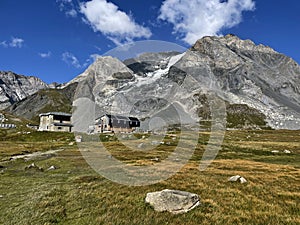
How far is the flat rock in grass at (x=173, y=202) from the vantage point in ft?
64.6

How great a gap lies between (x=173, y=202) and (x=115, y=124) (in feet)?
455

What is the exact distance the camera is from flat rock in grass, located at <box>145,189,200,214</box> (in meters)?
19.7

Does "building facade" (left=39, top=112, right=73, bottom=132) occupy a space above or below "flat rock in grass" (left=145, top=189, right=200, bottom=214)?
above

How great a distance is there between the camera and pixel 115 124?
157000mm

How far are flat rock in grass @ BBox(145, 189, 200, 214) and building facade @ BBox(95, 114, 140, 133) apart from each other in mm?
135579

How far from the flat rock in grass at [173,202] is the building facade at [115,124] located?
445 feet

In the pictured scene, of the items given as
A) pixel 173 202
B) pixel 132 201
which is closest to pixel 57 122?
pixel 132 201

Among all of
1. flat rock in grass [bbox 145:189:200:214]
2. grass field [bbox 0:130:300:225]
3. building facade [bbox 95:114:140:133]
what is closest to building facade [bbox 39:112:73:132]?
building facade [bbox 95:114:140:133]

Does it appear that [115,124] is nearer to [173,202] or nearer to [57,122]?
[57,122]

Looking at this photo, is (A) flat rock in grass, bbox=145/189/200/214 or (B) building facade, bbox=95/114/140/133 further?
(B) building facade, bbox=95/114/140/133

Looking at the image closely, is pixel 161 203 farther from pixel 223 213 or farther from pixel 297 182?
pixel 297 182

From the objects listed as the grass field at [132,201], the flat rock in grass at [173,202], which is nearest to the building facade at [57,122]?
the grass field at [132,201]

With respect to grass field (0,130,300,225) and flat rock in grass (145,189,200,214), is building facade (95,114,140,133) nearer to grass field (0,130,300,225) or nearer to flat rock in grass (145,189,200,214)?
grass field (0,130,300,225)

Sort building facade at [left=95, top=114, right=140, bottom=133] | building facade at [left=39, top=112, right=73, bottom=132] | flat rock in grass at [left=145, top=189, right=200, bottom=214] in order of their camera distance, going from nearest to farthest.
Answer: flat rock in grass at [left=145, top=189, right=200, bottom=214]
building facade at [left=39, top=112, right=73, bottom=132]
building facade at [left=95, top=114, right=140, bottom=133]
